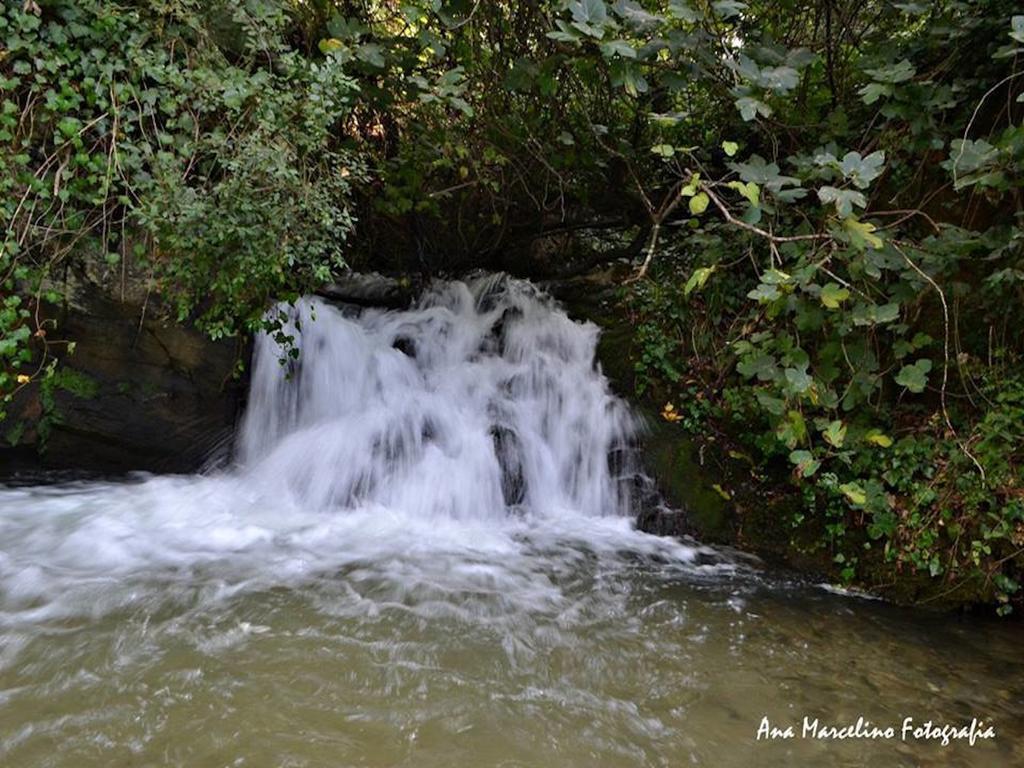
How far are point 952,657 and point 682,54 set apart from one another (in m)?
3.19

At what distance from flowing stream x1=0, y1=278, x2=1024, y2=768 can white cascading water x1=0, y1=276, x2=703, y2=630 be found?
2 centimetres

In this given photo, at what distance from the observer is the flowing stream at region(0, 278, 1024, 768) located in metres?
1.98

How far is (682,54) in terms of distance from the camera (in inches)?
126

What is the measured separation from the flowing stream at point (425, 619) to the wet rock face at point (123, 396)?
0.23 meters

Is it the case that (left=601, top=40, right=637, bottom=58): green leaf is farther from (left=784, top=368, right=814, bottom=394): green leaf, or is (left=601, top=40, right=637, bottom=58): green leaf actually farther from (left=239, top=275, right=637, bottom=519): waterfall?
(left=239, top=275, right=637, bottom=519): waterfall

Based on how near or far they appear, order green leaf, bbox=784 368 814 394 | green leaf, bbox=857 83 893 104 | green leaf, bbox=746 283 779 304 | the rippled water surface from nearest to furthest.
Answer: the rippled water surface
green leaf, bbox=746 283 779 304
green leaf, bbox=784 368 814 394
green leaf, bbox=857 83 893 104

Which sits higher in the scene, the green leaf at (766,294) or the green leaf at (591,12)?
the green leaf at (591,12)

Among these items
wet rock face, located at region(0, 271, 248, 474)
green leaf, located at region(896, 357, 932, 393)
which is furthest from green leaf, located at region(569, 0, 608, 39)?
wet rock face, located at region(0, 271, 248, 474)

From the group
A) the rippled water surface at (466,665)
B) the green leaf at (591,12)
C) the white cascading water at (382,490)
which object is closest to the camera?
the rippled water surface at (466,665)

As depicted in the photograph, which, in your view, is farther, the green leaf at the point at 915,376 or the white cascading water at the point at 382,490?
the white cascading water at the point at 382,490

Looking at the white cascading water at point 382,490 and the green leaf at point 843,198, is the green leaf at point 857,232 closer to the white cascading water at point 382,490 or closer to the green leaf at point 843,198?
the green leaf at point 843,198

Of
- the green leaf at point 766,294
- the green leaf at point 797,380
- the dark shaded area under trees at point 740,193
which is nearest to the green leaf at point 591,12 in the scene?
the dark shaded area under trees at point 740,193

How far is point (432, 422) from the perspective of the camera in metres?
4.75

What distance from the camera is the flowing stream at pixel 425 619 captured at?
198 centimetres
